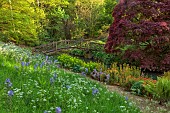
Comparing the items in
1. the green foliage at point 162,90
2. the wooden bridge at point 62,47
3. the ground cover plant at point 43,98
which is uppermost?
the ground cover plant at point 43,98

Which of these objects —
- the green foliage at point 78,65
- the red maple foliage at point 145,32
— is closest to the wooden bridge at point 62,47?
the green foliage at point 78,65

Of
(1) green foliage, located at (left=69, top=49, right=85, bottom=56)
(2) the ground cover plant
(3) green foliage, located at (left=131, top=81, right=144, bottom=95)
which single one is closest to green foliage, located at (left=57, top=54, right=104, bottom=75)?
(3) green foliage, located at (left=131, top=81, right=144, bottom=95)

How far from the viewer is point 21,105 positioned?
175 inches

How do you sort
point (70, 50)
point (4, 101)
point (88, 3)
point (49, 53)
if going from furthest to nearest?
point (88, 3) < point (70, 50) < point (49, 53) < point (4, 101)

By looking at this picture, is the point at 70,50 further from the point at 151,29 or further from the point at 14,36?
the point at 151,29

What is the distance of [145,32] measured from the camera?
12.2m

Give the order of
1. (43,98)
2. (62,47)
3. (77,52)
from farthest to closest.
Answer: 1. (62,47)
2. (77,52)
3. (43,98)

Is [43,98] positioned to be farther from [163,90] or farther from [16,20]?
[16,20]

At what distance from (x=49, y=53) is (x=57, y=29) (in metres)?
9.98

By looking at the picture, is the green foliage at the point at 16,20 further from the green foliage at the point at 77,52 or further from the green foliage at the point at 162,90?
the green foliage at the point at 162,90

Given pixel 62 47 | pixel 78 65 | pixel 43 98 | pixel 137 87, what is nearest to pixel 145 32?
pixel 78 65

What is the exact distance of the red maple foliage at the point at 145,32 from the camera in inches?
485

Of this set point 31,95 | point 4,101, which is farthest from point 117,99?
point 4,101

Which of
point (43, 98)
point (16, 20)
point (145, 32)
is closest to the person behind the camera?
point (43, 98)
